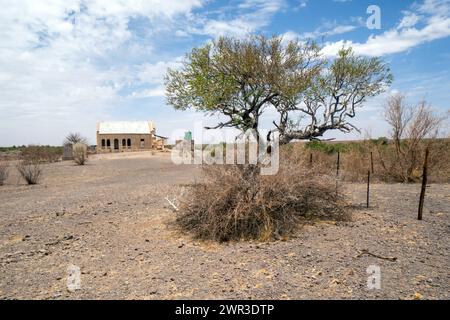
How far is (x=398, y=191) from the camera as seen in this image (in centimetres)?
1116

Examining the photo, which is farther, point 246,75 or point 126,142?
point 126,142

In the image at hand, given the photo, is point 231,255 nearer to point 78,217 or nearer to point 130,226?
point 130,226

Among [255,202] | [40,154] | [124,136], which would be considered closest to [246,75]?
[255,202]

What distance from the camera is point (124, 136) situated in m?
43.7

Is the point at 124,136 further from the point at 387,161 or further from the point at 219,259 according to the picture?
the point at 219,259

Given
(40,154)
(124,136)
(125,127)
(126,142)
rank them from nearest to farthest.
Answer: (40,154) < (124,136) < (126,142) < (125,127)

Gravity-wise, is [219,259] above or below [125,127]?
below

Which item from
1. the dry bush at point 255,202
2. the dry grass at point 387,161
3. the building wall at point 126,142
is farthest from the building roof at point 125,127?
the dry bush at point 255,202

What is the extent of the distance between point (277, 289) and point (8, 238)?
539 centimetres

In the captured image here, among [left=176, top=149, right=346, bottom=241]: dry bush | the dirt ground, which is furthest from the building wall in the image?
[left=176, top=149, right=346, bottom=241]: dry bush

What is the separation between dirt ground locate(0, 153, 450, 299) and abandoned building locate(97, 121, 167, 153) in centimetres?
3668

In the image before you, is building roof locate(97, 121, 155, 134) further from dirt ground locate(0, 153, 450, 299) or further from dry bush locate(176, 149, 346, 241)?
dry bush locate(176, 149, 346, 241)

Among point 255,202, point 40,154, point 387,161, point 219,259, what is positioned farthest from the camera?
point 40,154

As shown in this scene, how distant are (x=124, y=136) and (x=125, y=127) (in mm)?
1430
